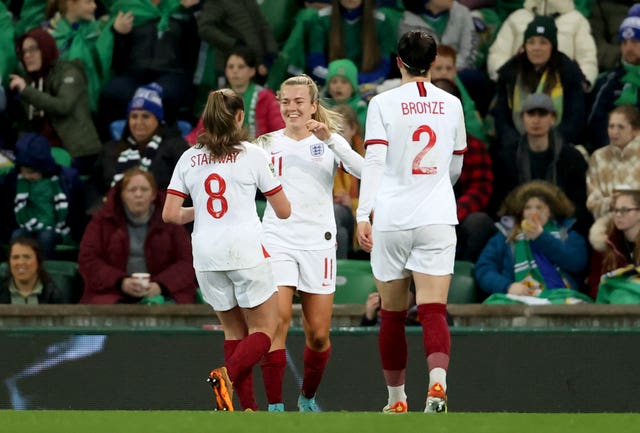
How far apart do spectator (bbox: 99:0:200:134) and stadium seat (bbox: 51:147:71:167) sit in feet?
2.39

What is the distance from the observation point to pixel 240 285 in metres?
8.74

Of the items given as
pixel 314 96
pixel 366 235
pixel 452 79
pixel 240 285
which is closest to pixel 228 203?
pixel 240 285

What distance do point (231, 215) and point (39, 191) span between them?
16.0 feet

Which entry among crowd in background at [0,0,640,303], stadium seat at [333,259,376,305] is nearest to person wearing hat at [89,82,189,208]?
crowd in background at [0,0,640,303]

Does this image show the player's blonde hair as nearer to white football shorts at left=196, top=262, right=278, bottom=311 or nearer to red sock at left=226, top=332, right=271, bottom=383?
white football shorts at left=196, top=262, right=278, bottom=311

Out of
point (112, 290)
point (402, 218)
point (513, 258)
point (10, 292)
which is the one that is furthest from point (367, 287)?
point (402, 218)

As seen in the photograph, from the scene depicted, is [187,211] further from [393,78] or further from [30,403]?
[393,78]

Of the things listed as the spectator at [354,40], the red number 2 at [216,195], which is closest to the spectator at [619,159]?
the spectator at [354,40]

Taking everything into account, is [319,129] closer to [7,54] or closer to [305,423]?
[305,423]

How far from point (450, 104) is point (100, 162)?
5296 millimetres

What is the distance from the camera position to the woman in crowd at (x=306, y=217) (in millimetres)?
9375

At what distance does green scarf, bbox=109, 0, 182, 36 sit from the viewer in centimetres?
1427

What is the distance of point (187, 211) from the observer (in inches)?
348

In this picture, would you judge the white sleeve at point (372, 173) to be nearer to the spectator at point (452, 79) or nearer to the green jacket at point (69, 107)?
the spectator at point (452, 79)
